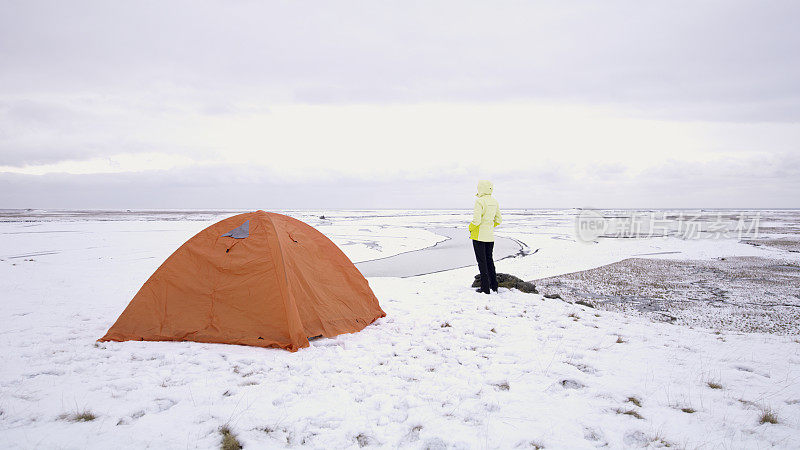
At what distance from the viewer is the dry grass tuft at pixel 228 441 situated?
10.9 feet

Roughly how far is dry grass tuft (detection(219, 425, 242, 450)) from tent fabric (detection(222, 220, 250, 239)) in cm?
355

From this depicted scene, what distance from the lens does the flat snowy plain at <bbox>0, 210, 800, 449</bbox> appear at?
11.6 ft

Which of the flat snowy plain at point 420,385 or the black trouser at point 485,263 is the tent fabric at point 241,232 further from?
the black trouser at point 485,263

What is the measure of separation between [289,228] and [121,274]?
9089 mm

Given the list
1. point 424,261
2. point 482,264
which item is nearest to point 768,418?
point 482,264

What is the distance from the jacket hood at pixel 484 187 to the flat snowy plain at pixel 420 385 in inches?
111

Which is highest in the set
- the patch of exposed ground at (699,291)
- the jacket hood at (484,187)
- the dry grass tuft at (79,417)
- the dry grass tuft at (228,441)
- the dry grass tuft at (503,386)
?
the jacket hood at (484,187)

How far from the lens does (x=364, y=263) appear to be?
17031 millimetres

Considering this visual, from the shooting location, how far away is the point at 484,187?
8.95m

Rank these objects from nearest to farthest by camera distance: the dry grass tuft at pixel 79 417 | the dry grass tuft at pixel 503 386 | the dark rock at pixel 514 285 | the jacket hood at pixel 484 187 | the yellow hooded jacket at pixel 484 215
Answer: the dry grass tuft at pixel 79 417
the dry grass tuft at pixel 503 386
the yellow hooded jacket at pixel 484 215
the jacket hood at pixel 484 187
the dark rock at pixel 514 285

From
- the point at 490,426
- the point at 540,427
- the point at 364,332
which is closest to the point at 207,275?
the point at 364,332

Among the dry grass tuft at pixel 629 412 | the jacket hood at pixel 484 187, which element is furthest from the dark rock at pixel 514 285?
the dry grass tuft at pixel 629 412

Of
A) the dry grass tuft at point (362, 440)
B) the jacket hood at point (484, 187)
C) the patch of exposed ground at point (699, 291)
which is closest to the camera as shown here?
the dry grass tuft at point (362, 440)

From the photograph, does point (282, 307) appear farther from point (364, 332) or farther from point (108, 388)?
point (108, 388)
